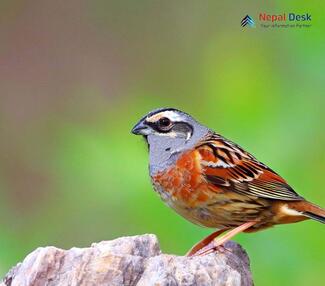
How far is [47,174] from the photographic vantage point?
7.51m

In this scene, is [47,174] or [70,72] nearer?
[47,174]

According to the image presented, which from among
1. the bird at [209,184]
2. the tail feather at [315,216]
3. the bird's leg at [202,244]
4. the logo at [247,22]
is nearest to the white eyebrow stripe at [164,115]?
the bird at [209,184]

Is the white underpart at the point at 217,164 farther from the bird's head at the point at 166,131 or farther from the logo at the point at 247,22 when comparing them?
the logo at the point at 247,22

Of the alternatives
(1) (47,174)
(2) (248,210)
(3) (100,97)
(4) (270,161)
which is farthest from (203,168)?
(3) (100,97)

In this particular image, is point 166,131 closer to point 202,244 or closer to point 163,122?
point 163,122

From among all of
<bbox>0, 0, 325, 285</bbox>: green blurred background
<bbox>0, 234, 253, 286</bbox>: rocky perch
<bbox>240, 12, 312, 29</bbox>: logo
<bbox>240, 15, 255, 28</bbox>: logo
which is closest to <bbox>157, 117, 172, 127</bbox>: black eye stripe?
<bbox>0, 0, 325, 285</bbox>: green blurred background

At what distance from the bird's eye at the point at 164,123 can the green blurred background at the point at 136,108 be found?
2.55 feet

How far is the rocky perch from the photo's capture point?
499 centimetres

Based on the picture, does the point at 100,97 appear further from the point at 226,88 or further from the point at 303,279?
the point at 303,279

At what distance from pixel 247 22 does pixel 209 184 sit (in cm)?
208

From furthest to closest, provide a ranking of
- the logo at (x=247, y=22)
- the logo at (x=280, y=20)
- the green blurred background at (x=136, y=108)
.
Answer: the logo at (x=247, y=22)
the logo at (x=280, y=20)
the green blurred background at (x=136, y=108)

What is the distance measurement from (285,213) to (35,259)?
4.12ft

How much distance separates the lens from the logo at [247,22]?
25.7 ft

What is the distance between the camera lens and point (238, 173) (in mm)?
6082
